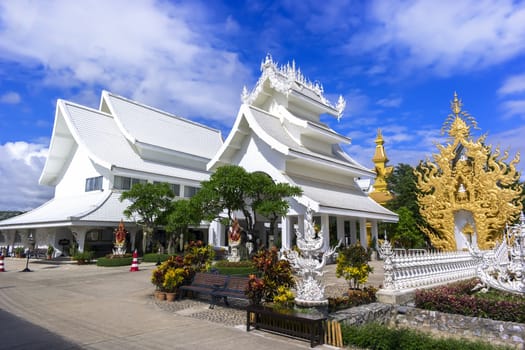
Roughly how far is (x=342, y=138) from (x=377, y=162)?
1773 cm

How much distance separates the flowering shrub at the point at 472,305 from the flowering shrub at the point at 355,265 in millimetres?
1281

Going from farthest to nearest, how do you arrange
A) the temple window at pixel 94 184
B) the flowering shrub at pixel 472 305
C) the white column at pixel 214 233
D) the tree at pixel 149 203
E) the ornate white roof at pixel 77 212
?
the temple window at pixel 94 184 → the white column at pixel 214 233 → the ornate white roof at pixel 77 212 → the tree at pixel 149 203 → the flowering shrub at pixel 472 305

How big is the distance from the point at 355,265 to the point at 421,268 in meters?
2.09

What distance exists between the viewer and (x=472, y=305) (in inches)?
316

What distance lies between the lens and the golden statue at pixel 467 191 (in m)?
16.2

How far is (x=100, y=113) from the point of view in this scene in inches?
1203

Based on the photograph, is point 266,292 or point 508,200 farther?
point 508,200

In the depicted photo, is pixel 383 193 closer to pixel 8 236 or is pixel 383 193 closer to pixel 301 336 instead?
pixel 301 336

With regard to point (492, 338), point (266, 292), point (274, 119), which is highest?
point (274, 119)

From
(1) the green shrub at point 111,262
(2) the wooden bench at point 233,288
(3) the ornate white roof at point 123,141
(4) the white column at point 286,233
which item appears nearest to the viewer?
(2) the wooden bench at point 233,288

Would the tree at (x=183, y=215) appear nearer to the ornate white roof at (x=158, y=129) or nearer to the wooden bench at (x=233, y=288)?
the wooden bench at (x=233, y=288)

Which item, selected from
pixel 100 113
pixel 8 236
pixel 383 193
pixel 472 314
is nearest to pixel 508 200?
pixel 472 314

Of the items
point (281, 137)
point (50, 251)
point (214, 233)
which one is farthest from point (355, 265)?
point (50, 251)

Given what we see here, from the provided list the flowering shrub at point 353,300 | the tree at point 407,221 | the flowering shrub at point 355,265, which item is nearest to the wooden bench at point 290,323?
the flowering shrub at point 353,300
